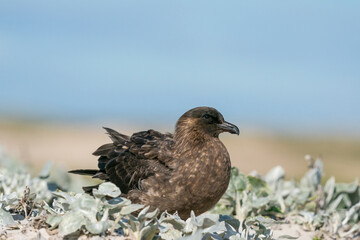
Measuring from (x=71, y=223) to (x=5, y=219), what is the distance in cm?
81

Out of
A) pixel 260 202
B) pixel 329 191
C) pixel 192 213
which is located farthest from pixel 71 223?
pixel 329 191

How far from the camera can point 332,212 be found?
25.5 feet

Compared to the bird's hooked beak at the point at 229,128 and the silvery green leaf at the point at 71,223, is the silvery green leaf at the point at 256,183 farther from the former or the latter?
the silvery green leaf at the point at 71,223

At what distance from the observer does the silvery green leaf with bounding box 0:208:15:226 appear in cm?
516

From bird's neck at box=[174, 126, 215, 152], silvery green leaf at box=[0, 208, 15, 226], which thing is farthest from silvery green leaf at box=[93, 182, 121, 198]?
bird's neck at box=[174, 126, 215, 152]

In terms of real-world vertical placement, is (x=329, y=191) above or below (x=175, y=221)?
below

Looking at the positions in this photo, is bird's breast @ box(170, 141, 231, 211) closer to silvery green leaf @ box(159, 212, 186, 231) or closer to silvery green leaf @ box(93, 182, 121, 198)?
silvery green leaf @ box(159, 212, 186, 231)

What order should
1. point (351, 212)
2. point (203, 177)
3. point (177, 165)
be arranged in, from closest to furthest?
point (203, 177) → point (177, 165) → point (351, 212)

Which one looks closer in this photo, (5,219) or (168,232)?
(168,232)

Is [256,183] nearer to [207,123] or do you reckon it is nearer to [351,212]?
[351,212]

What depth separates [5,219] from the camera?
517cm

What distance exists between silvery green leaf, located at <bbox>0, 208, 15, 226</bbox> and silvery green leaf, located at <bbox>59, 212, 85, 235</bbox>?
686 mm

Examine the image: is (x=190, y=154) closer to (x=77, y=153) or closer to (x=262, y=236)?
(x=262, y=236)

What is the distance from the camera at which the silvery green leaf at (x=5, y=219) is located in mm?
5156
